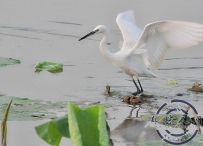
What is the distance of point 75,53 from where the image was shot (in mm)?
12367

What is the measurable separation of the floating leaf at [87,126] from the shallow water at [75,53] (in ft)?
8.59

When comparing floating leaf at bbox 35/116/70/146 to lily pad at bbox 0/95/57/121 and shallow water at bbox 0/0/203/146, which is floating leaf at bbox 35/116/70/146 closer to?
shallow water at bbox 0/0/203/146

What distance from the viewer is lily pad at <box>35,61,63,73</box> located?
427 inches

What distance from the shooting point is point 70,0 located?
54.1ft

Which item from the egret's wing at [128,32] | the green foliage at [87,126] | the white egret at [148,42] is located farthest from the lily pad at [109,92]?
the green foliage at [87,126]

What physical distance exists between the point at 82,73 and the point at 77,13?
4.74 metres

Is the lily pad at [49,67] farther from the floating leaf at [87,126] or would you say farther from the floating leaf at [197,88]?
the floating leaf at [87,126]

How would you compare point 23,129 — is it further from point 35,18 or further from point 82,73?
point 35,18

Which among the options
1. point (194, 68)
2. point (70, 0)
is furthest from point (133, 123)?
point (70, 0)

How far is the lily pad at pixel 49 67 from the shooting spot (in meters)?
10.8

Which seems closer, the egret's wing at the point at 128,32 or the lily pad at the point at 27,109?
the lily pad at the point at 27,109

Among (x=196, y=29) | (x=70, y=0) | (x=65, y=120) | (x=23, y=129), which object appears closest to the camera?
(x=65, y=120)

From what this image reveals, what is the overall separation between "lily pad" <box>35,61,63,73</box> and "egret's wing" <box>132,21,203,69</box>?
5.98ft

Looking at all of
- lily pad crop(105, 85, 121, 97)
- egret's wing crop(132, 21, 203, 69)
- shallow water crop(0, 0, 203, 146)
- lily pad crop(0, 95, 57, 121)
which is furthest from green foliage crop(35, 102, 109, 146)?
lily pad crop(105, 85, 121, 97)
